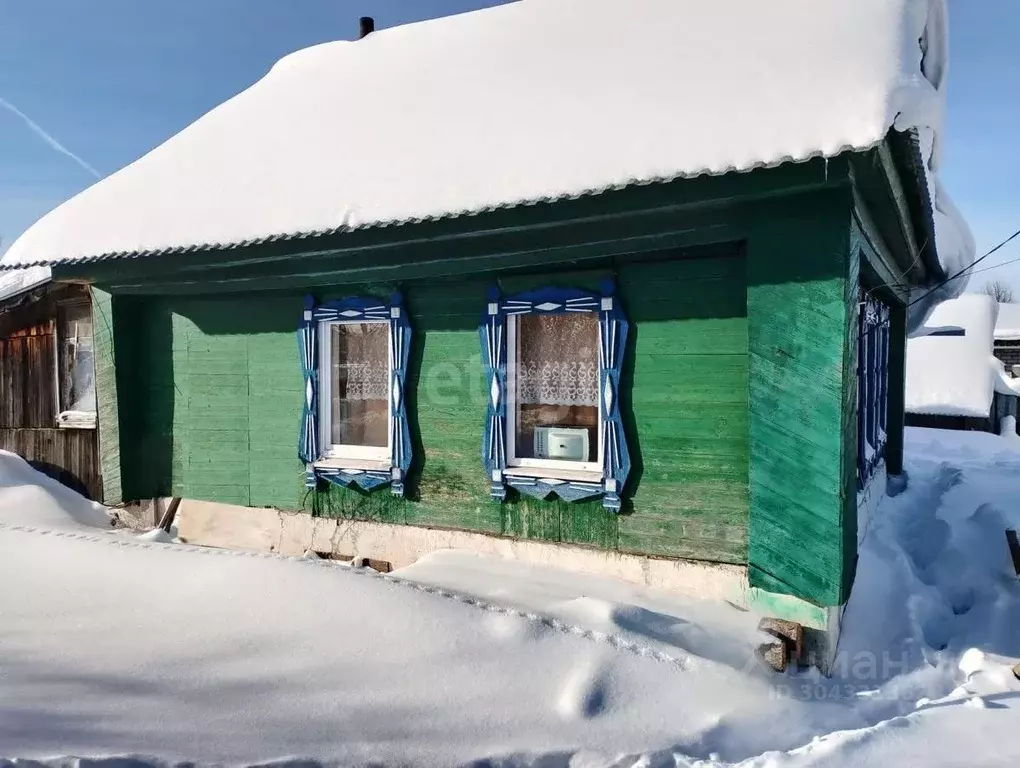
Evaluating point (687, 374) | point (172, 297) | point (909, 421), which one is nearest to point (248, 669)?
point (687, 374)

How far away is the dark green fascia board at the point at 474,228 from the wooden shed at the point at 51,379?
1716 mm

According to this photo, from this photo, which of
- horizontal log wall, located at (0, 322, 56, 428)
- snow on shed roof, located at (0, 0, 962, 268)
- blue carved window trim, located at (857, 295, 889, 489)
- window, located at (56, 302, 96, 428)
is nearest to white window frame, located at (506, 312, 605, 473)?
snow on shed roof, located at (0, 0, 962, 268)

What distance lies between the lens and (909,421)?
16062 millimetres

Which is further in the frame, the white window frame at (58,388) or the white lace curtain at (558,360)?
the white window frame at (58,388)

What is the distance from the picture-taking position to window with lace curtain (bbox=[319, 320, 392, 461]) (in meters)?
5.39

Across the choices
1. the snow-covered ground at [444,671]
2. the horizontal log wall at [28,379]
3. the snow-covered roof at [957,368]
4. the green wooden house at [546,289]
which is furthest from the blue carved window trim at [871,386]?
the snow-covered roof at [957,368]

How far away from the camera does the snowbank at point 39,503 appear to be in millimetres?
5512

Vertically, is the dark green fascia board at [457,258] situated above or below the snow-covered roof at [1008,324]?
below

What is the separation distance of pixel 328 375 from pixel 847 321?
379 cm

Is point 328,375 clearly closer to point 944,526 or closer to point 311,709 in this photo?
point 311,709

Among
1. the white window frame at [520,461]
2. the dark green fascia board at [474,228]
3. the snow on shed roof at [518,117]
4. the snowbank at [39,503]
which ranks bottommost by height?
the snowbank at [39,503]

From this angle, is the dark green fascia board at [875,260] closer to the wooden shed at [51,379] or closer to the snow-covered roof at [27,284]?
the snow-covered roof at [27,284]

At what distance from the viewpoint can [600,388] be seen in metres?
4.43

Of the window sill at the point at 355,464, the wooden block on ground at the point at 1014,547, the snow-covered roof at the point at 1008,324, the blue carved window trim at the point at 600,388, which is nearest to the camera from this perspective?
the blue carved window trim at the point at 600,388
